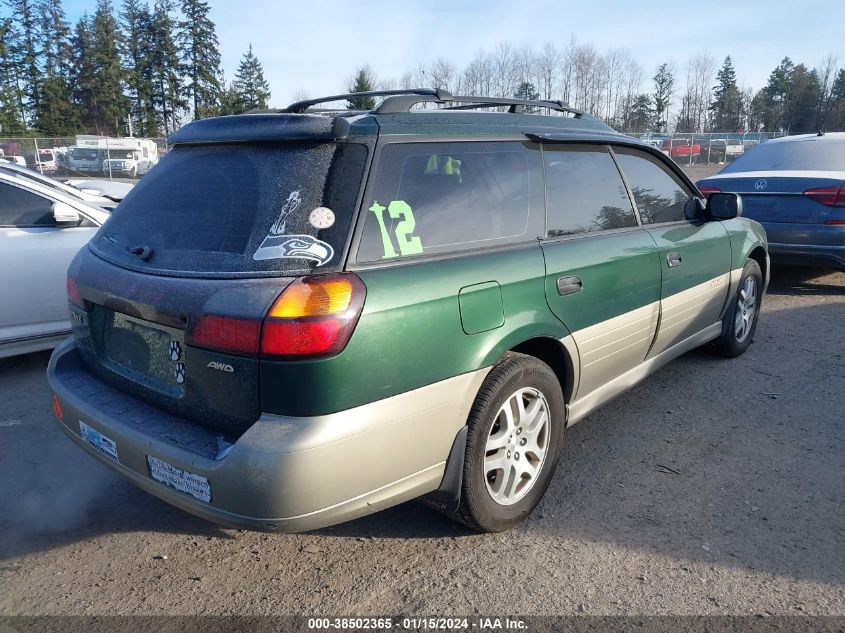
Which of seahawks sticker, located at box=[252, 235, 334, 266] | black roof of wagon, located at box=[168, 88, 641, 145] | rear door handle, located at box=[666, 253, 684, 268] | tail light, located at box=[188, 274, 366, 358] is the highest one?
black roof of wagon, located at box=[168, 88, 641, 145]

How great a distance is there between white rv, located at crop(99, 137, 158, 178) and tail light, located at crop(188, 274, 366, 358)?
28.2 metres

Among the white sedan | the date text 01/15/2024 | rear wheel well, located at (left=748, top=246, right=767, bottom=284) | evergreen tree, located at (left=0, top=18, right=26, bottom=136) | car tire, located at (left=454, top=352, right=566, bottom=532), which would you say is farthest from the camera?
evergreen tree, located at (left=0, top=18, right=26, bottom=136)

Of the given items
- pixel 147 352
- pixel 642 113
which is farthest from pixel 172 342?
pixel 642 113

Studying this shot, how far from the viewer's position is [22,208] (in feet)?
16.3

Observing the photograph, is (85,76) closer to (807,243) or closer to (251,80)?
(251,80)

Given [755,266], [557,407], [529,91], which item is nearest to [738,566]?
[557,407]

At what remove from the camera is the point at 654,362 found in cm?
395

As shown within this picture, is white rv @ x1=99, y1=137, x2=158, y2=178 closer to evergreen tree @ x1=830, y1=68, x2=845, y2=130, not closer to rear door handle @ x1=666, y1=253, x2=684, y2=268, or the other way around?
rear door handle @ x1=666, y1=253, x2=684, y2=268

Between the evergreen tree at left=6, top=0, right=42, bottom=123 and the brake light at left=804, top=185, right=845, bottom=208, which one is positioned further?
the evergreen tree at left=6, top=0, right=42, bottom=123

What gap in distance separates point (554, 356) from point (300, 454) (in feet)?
4.88

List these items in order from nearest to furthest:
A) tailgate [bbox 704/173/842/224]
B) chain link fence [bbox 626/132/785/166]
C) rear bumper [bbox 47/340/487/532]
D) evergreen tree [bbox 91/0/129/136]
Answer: rear bumper [bbox 47/340/487/532], tailgate [bbox 704/173/842/224], chain link fence [bbox 626/132/785/166], evergreen tree [bbox 91/0/129/136]

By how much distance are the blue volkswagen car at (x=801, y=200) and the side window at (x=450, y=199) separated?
194 inches

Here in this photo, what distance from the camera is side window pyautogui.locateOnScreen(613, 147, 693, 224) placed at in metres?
3.83

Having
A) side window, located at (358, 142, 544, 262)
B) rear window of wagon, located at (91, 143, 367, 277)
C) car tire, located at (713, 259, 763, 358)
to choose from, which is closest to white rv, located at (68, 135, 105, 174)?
car tire, located at (713, 259, 763, 358)
